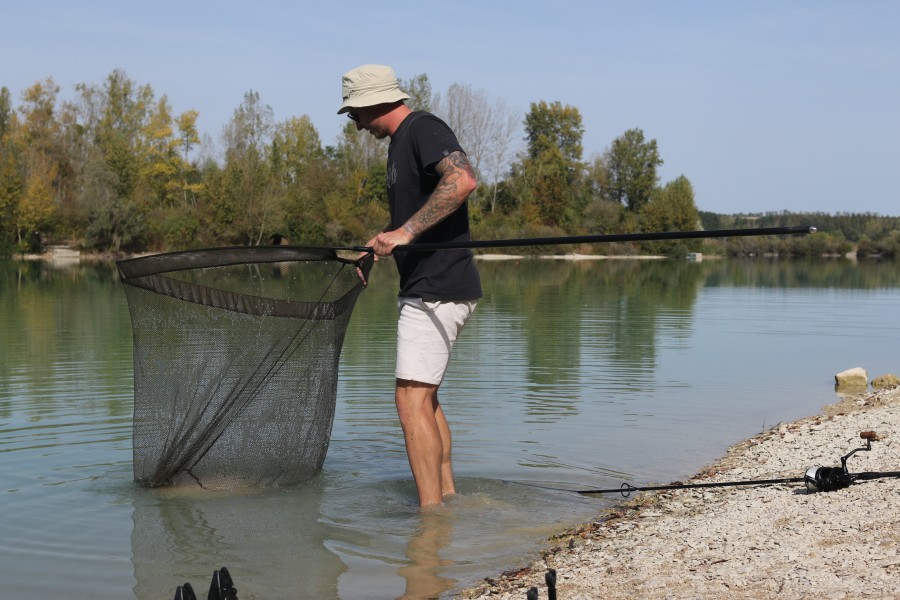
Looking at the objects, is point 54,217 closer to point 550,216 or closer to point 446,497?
point 550,216

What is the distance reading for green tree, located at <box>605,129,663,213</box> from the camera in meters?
97.5

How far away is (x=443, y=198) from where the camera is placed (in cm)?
511

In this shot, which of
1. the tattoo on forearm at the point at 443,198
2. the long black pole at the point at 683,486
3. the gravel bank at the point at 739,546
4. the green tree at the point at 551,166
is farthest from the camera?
the green tree at the point at 551,166

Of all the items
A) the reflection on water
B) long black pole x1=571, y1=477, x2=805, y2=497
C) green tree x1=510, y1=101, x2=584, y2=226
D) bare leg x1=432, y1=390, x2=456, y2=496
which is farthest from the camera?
green tree x1=510, y1=101, x2=584, y2=226

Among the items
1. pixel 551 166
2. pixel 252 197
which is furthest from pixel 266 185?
pixel 551 166

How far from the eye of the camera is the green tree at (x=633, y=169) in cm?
9750

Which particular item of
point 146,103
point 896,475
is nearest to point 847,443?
point 896,475

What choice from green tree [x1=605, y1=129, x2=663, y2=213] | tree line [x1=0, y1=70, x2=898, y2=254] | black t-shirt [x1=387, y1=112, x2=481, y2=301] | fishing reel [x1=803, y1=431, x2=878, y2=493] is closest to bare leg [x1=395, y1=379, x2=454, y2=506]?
black t-shirt [x1=387, y1=112, x2=481, y2=301]

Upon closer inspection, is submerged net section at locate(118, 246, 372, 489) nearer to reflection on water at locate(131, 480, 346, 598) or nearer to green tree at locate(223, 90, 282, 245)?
reflection on water at locate(131, 480, 346, 598)

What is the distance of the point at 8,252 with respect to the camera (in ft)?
206

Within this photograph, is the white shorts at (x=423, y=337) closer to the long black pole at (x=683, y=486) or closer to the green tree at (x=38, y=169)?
the long black pole at (x=683, y=486)

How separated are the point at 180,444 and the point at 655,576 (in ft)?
9.90

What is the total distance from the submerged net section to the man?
0.68 metres

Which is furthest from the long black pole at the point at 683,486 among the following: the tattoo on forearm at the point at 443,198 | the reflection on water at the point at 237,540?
the tattoo on forearm at the point at 443,198
